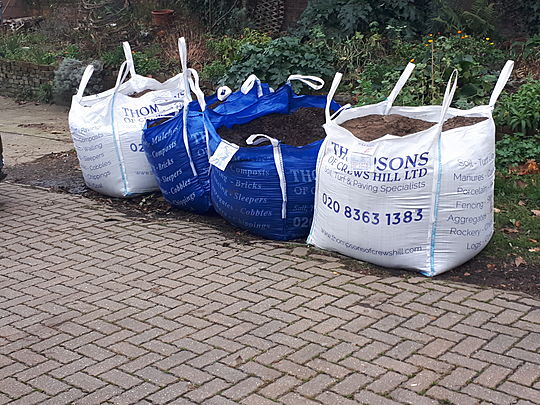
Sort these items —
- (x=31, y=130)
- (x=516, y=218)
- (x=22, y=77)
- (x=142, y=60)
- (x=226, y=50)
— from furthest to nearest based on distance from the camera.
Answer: (x=22, y=77)
(x=142, y=60)
(x=226, y=50)
(x=31, y=130)
(x=516, y=218)

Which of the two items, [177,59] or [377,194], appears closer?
[377,194]

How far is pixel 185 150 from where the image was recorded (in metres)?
5.85

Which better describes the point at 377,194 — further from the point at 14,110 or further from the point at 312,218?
the point at 14,110

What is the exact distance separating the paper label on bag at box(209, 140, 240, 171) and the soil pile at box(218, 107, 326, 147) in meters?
0.45

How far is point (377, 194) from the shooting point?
464 centimetres

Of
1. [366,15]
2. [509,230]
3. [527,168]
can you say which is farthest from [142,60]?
[509,230]

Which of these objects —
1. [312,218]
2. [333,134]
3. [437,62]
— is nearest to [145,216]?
[312,218]

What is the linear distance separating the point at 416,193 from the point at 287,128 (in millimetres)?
1595

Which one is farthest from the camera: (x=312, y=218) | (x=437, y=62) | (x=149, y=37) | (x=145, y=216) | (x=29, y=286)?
(x=149, y=37)

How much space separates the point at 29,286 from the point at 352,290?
1.98 meters

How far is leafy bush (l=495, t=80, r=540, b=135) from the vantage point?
6688 millimetres

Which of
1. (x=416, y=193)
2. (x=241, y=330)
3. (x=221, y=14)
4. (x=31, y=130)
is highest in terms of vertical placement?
(x=221, y=14)

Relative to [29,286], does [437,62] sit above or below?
above

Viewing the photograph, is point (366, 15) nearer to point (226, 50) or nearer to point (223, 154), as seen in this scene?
point (226, 50)
